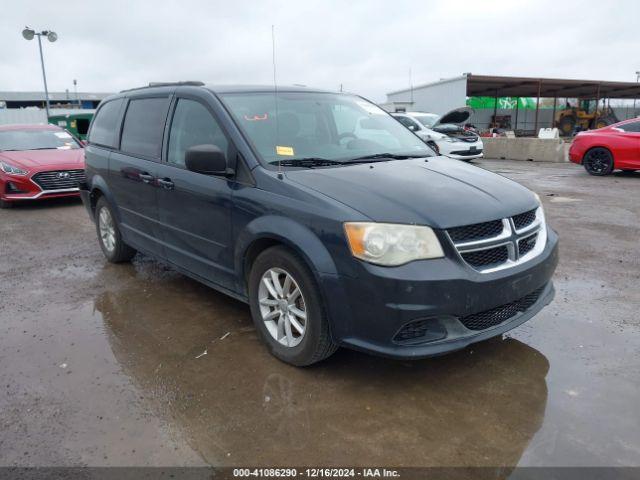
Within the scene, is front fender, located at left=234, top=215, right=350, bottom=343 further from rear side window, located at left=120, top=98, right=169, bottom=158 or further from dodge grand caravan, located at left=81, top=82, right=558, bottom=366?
rear side window, located at left=120, top=98, right=169, bottom=158

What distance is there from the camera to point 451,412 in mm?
2914

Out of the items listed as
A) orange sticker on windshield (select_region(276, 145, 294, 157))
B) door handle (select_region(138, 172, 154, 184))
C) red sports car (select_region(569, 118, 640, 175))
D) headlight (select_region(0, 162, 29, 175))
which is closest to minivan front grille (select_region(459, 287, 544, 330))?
orange sticker on windshield (select_region(276, 145, 294, 157))

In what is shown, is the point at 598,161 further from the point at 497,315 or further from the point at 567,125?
the point at 567,125

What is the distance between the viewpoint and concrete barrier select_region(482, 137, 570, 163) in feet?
59.8

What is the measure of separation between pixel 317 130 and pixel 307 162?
534 mm

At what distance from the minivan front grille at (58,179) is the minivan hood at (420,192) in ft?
24.1

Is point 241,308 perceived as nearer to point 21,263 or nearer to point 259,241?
point 259,241

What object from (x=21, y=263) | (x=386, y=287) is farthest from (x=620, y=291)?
(x=21, y=263)

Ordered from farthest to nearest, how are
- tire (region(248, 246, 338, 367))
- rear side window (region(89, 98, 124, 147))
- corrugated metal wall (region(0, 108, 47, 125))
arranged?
corrugated metal wall (region(0, 108, 47, 125)) → rear side window (region(89, 98, 124, 147)) → tire (region(248, 246, 338, 367))

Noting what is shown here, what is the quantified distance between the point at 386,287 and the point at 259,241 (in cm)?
103

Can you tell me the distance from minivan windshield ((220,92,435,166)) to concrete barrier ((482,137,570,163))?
15.5 m

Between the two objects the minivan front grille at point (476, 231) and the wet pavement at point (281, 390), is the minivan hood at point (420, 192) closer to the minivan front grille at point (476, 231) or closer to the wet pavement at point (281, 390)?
the minivan front grille at point (476, 231)

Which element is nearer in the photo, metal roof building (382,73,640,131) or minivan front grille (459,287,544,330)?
minivan front grille (459,287,544,330)

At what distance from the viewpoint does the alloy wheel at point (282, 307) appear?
3260 mm
